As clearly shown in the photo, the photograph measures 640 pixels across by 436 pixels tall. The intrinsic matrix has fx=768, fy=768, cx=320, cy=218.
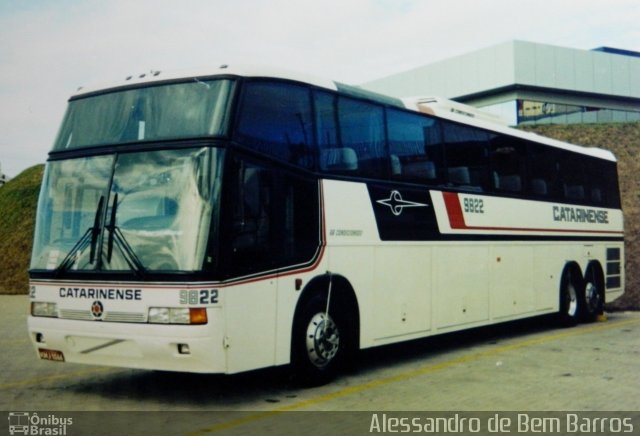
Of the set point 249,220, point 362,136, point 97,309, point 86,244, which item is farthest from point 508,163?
point 97,309

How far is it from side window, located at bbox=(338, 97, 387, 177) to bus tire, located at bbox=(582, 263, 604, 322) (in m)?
7.58

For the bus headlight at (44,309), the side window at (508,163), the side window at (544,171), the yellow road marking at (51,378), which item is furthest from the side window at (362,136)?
the side window at (544,171)

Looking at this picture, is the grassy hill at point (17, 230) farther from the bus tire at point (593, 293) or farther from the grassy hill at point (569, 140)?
the bus tire at point (593, 293)

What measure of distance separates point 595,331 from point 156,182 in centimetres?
981

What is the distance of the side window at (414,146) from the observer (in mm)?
10305

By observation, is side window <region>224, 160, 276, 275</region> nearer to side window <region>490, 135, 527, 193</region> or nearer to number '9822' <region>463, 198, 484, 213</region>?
number '9822' <region>463, 198, 484, 213</region>

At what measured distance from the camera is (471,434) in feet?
21.4

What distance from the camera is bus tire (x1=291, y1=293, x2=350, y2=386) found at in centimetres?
835

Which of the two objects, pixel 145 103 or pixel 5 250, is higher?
pixel 145 103

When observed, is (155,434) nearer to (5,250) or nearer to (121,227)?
(121,227)

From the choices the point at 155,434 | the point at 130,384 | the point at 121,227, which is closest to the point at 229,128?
the point at 121,227

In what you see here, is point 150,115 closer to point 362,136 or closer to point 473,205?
point 362,136

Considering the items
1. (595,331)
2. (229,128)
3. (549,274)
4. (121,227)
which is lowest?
(595,331)

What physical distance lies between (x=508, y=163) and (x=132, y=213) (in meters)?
7.59
